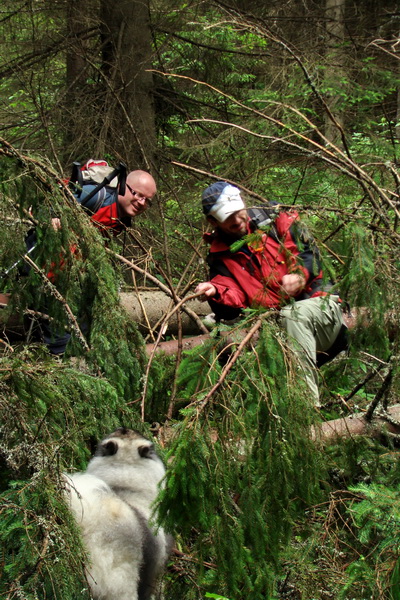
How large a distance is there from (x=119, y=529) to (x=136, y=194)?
355 cm

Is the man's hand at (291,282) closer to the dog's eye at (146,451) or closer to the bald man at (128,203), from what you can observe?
the dog's eye at (146,451)

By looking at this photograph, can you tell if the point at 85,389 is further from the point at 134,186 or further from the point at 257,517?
the point at 134,186

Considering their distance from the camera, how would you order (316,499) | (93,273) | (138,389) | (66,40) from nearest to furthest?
(316,499) < (93,273) < (138,389) < (66,40)

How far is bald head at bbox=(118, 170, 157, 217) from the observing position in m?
5.91

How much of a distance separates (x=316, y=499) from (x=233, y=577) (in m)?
0.57

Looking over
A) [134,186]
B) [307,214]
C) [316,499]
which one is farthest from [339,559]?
[134,186]

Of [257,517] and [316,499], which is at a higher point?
[257,517]

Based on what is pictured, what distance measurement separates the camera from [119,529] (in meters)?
3.18

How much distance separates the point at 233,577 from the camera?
9.02 feet

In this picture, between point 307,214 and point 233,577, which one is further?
point 307,214

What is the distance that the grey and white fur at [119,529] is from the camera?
3096 mm

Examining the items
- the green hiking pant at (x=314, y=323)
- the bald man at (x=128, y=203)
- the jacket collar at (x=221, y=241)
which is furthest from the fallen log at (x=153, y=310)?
the green hiking pant at (x=314, y=323)

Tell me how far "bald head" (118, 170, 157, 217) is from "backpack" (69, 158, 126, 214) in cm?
12

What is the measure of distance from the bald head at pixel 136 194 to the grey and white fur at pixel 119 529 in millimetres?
2820
